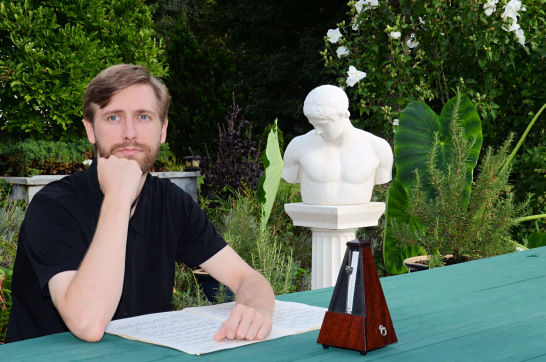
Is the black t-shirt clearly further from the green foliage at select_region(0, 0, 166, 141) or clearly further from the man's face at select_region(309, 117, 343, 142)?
the green foliage at select_region(0, 0, 166, 141)

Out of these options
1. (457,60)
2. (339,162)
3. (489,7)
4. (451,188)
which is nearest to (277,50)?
(457,60)

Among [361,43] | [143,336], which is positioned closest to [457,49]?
[361,43]

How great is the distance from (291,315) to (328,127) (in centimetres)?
162

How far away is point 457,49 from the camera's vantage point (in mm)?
5062

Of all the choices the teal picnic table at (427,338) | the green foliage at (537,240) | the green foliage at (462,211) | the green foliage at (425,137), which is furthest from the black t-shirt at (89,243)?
the green foliage at (537,240)

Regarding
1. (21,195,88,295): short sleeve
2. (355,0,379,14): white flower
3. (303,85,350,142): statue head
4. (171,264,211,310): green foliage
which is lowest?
(171,264,211,310): green foliage

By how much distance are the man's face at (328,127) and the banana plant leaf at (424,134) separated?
90 cm

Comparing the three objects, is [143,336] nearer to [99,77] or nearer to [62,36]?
[99,77]

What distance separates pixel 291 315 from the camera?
1.46 meters

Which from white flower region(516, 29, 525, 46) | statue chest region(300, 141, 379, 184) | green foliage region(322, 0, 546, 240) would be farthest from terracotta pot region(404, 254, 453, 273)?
white flower region(516, 29, 525, 46)

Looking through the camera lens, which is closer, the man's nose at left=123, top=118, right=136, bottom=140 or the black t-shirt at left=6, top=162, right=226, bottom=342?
the black t-shirt at left=6, top=162, right=226, bottom=342

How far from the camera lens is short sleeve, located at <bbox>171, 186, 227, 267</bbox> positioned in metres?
2.05

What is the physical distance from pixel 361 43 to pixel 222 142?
2.00 m

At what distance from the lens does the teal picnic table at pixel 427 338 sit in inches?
43.1
